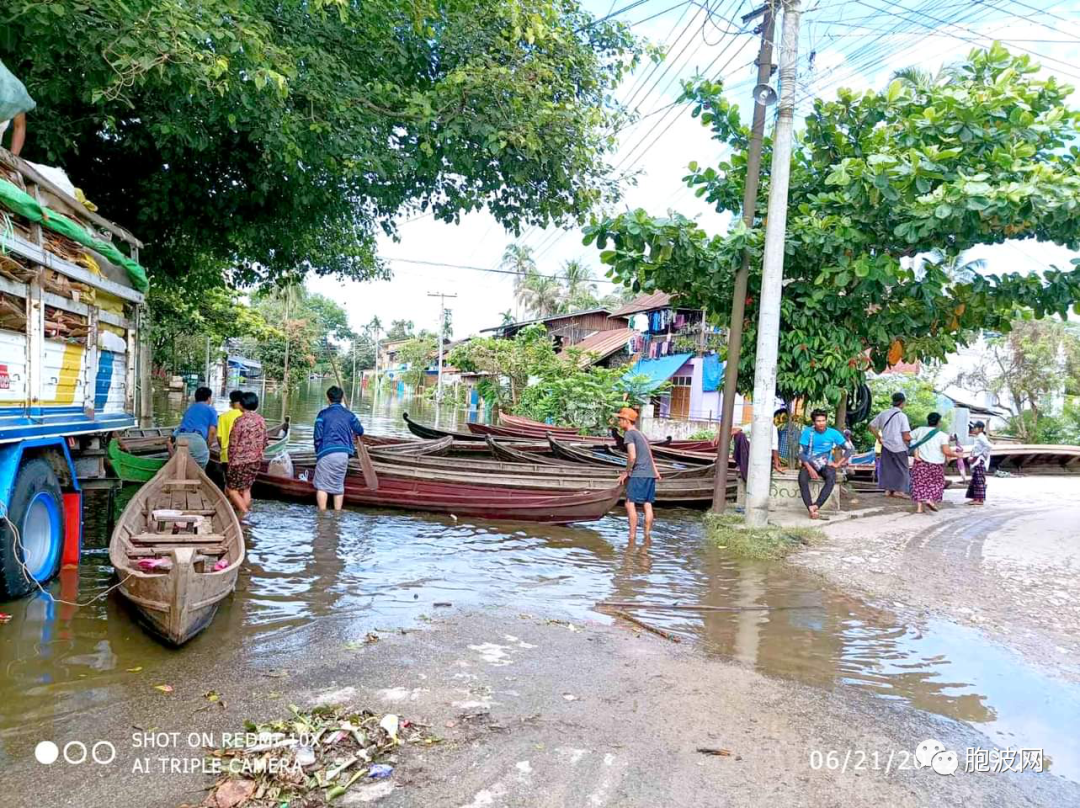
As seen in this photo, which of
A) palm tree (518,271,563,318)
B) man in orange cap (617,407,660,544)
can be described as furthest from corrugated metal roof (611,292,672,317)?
man in orange cap (617,407,660,544)

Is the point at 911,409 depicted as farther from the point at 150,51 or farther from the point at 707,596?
the point at 150,51

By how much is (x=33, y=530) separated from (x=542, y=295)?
43634 millimetres

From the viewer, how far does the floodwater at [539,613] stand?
4.27m

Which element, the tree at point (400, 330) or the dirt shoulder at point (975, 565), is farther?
the tree at point (400, 330)

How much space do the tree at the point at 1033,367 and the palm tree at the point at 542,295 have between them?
2774cm

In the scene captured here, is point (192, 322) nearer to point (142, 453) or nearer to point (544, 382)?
point (544, 382)

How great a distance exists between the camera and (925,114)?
27.8 ft

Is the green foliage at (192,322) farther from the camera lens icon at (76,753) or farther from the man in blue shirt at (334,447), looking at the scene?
the camera lens icon at (76,753)

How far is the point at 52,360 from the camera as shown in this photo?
5762mm

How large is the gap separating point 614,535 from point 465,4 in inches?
288

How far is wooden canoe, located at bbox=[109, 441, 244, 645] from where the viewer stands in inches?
181

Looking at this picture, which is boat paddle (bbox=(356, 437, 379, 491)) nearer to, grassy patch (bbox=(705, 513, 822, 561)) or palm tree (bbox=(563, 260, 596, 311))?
grassy patch (bbox=(705, 513, 822, 561))

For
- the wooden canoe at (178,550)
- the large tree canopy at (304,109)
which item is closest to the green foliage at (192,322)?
the large tree canopy at (304,109)

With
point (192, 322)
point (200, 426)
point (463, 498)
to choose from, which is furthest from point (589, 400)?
point (192, 322)
